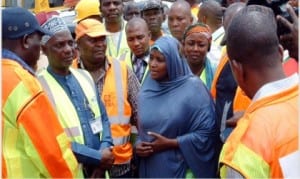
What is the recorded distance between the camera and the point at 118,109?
17.2ft

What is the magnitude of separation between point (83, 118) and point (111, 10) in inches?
100

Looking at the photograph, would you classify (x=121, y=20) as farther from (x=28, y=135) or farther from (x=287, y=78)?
(x=287, y=78)

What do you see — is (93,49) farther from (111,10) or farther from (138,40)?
(111,10)

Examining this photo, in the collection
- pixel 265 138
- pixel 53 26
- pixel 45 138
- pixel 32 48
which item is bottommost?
pixel 45 138

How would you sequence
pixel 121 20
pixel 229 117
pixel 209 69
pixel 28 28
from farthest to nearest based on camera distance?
pixel 121 20
pixel 209 69
pixel 229 117
pixel 28 28

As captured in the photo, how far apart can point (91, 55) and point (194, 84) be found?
786mm

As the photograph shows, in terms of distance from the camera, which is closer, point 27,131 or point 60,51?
point 27,131

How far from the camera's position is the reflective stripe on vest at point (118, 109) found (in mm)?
5230

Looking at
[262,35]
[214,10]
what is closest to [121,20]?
[214,10]

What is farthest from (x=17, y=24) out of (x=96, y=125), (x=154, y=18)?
(x=154, y=18)

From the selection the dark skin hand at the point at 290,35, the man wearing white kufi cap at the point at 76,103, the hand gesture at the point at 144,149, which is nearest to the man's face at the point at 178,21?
the hand gesture at the point at 144,149

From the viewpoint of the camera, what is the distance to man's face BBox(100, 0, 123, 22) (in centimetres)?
685

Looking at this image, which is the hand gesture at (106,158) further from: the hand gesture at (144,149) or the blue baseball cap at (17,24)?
the blue baseball cap at (17,24)

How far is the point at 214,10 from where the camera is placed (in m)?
7.02
